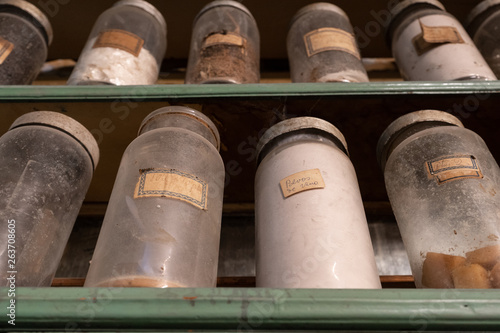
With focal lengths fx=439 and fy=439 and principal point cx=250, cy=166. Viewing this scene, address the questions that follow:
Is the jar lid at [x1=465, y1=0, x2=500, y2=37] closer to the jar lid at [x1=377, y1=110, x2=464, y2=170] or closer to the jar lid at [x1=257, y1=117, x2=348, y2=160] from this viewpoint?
the jar lid at [x1=377, y1=110, x2=464, y2=170]

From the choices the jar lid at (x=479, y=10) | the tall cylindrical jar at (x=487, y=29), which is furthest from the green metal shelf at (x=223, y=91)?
the jar lid at (x=479, y=10)

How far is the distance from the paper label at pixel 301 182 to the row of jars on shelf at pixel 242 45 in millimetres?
392

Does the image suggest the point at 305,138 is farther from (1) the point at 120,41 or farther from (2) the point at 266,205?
(1) the point at 120,41

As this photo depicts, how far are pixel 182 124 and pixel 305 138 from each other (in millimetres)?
252

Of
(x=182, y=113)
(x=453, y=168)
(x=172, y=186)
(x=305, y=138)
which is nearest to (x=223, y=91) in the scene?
(x=182, y=113)

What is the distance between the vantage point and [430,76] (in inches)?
43.4

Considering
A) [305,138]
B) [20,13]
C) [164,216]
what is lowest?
[164,216]

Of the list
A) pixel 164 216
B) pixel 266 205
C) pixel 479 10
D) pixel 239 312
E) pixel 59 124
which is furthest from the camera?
pixel 479 10

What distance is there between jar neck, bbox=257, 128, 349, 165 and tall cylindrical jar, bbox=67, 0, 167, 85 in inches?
17.4

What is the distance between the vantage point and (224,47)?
3.83 ft

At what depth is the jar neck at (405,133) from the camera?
0.90 m

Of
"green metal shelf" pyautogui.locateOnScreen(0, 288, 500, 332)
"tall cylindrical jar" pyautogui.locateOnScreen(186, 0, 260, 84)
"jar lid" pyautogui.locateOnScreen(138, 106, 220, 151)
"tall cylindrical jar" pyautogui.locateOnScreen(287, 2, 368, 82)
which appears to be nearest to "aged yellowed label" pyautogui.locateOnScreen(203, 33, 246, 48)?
"tall cylindrical jar" pyautogui.locateOnScreen(186, 0, 260, 84)

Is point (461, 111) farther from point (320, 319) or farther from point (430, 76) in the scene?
point (320, 319)

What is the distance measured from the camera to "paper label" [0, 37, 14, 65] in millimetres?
1136
